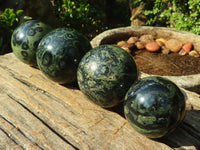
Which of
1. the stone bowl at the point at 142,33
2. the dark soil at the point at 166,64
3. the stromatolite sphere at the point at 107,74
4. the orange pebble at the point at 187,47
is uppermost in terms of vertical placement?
the stromatolite sphere at the point at 107,74

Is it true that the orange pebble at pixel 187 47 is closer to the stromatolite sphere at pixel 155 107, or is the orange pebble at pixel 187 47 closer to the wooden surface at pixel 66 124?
the wooden surface at pixel 66 124

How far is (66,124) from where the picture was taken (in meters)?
2.23

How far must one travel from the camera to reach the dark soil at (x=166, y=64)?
141 inches

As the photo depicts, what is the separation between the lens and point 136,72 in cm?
230

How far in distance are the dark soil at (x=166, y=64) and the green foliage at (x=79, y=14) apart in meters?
2.21

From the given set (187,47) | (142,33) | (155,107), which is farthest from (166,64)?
(155,107)

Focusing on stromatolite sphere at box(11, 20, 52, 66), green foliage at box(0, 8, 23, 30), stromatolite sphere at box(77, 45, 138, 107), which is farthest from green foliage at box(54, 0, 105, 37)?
stromatolite sphere at box(77, 45, 138, 107)

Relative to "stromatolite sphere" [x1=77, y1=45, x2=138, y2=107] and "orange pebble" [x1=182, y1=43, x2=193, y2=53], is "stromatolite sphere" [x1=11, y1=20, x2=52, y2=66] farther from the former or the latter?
"orange pebble" [x1=182, y1=43, x2=193, y2=53]

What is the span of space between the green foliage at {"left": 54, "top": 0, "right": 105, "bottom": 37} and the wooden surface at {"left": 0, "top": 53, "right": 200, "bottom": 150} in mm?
3219

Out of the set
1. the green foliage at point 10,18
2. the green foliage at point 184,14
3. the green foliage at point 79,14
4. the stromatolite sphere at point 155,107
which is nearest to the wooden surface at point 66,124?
the stromatolite sphere at point 155,107

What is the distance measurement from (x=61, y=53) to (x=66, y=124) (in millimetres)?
721

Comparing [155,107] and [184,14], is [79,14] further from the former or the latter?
[155,107]

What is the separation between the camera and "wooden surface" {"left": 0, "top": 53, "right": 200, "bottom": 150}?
201 centimetres

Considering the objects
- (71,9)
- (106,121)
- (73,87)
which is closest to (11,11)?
(71,9)
